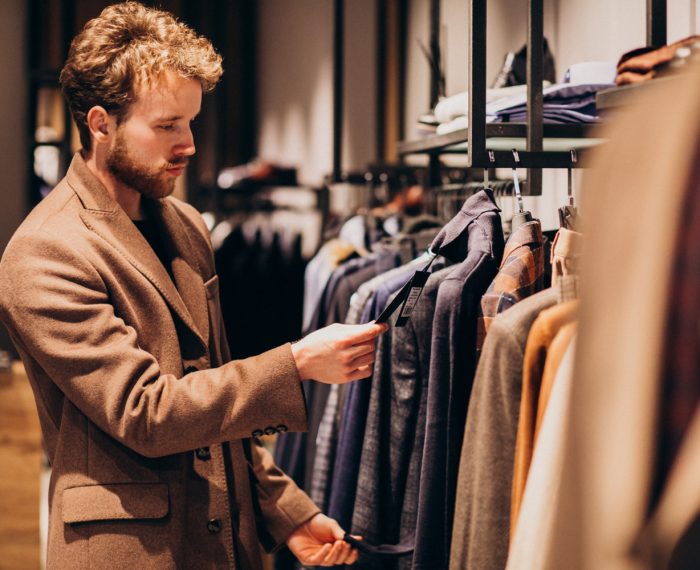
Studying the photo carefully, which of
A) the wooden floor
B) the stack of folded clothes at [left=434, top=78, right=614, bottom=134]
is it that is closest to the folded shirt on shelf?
the stack of folded clothes at [left=434, top=78, right=614, bottom=134]

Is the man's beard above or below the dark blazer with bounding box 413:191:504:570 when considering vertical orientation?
above

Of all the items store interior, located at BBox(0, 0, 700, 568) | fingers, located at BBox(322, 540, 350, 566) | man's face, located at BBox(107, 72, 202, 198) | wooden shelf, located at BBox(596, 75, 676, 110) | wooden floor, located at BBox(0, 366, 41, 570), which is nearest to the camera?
wooden shelf, located at BBox(596, 75, 676, 110)

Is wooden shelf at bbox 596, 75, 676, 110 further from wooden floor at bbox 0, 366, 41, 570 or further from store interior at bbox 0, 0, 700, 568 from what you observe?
wooden floor at bbox 0, 366, 41, 570

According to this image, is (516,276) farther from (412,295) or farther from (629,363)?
(629,363)

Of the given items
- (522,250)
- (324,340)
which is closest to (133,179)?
(324,340)

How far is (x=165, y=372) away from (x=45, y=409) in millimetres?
243

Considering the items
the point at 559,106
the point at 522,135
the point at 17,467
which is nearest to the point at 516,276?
the point at 522,135

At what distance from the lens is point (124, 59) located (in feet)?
5.26

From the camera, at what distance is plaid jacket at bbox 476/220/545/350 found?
142 centimetres

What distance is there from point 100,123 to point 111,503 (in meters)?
0.70

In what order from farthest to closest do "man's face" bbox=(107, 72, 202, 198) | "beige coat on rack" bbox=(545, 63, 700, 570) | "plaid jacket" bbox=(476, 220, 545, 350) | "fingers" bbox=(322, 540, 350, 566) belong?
"fingers" bbox=(322, 540, 350, 566) → "man's face" bbox=(107, 72, 202, 198) → "plaid jacket" bbox=(476, 220, 545, 350) → "beige coat on rack" bbox=(545, 63, 700, 570)

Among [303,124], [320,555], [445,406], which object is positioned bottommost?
[320,555]

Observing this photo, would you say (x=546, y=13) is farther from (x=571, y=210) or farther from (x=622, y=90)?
(x=622, y=90)

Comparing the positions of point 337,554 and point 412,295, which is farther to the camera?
point 337,554
